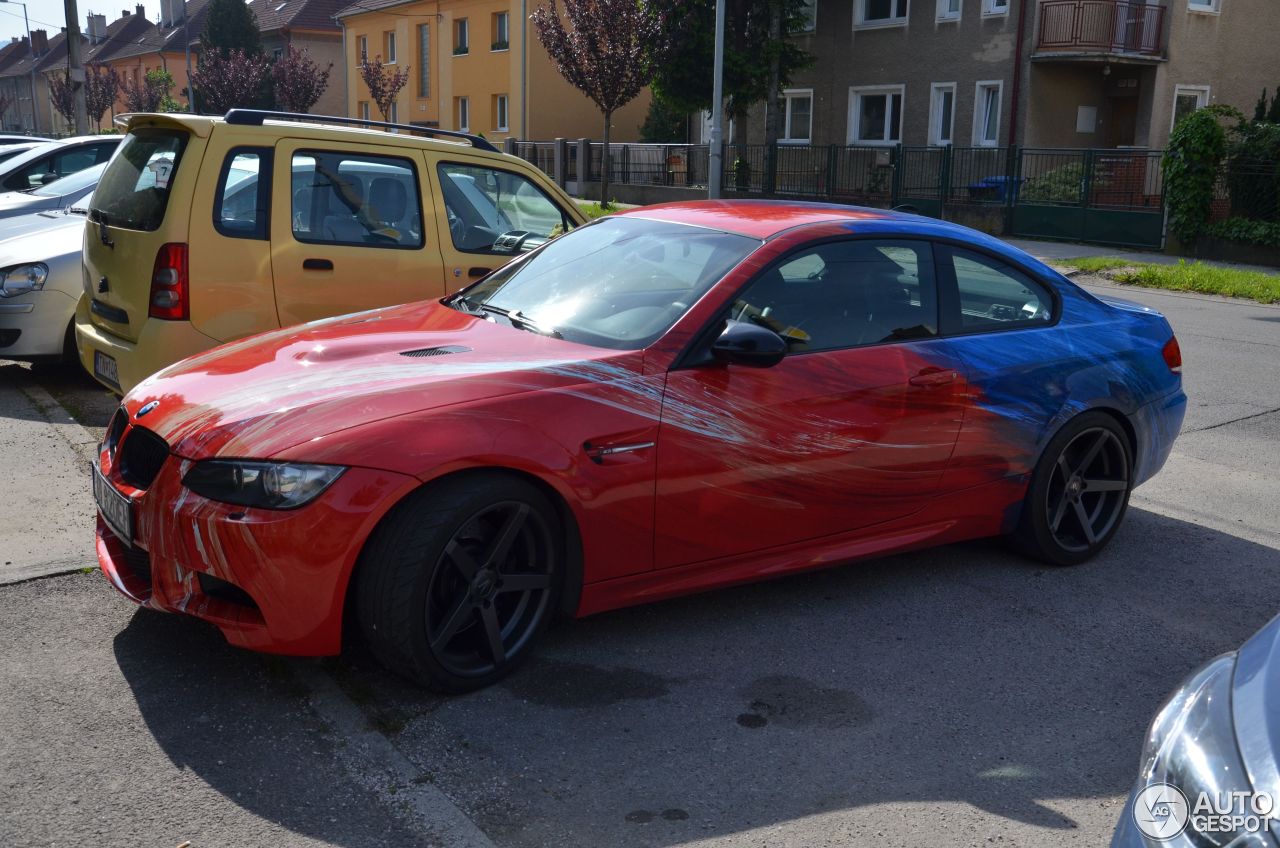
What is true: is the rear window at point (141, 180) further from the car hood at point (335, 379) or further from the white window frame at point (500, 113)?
the white window frame at point (500, 113)

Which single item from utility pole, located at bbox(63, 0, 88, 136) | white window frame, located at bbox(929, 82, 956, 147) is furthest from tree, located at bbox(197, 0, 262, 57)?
white window frame, located at bbox(929, 82, 956, 147)

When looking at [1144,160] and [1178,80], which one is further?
[1178,80]

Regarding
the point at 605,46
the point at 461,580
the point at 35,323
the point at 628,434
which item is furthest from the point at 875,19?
the point at 461,580

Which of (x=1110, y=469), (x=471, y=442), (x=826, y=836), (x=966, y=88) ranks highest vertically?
(x=966, y=88)

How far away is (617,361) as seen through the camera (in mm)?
4195

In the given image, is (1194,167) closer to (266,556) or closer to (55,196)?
(55,196)

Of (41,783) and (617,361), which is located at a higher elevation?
(617,361)

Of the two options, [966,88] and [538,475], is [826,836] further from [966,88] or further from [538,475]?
[966,88]

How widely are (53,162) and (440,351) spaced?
11.2 meters

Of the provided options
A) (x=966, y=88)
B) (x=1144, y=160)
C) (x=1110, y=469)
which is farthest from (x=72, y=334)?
(x=966, y=88)

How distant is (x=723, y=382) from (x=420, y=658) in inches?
54.5

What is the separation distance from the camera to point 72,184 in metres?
11.4

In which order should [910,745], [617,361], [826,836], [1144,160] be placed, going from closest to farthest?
[826,836] < [910,745] < [617,361] < [1144,160]

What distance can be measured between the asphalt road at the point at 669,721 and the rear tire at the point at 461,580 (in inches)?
5.7
